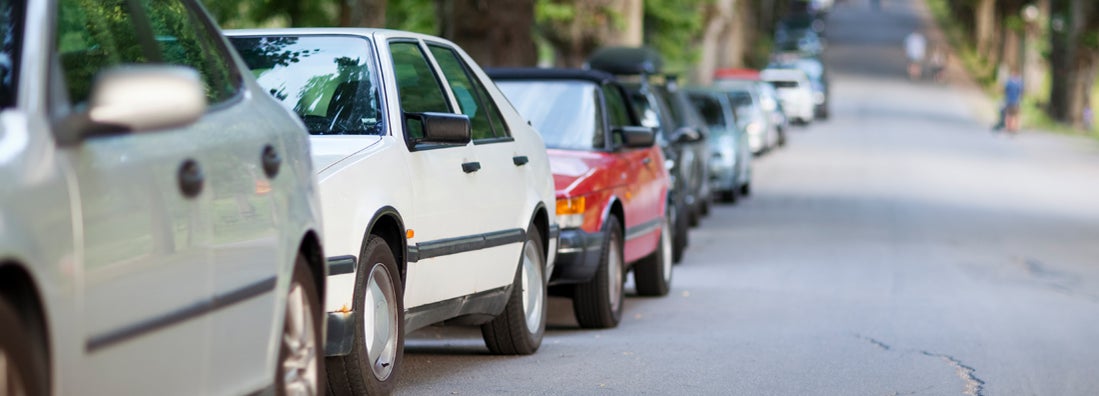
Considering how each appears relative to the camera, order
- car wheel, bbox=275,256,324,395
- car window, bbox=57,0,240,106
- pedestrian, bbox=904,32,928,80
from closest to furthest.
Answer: car window, bbox=57,0,240,106 < car wheel, bbox=275,256,324,395 < pedestrian, bbox=904,32,928,80

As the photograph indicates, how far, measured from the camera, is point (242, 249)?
509 centimetres

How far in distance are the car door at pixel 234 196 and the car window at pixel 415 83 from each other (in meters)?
2.64

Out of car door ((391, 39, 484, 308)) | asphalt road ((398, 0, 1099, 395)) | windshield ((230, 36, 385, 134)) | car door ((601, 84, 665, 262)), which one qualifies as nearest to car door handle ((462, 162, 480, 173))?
car door ((391, 39, 484, 308))

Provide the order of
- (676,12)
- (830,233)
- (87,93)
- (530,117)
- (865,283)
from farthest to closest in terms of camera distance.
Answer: (676,12), (830,233), (865,283), (530,117), (87,93)

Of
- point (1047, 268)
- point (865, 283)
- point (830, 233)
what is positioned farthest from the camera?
point (830, 233)

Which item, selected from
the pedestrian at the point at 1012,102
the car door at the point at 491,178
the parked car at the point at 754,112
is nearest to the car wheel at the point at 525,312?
the car door at the point at 491,178

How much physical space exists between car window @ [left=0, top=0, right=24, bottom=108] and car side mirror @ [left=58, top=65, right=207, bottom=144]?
0.18 metres

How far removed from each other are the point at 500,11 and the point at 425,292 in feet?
43.2

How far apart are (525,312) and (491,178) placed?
0.95m

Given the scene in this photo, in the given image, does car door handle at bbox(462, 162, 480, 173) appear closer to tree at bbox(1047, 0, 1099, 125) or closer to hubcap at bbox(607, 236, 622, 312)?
hubcap at bbox(607, 236, 622, 312)

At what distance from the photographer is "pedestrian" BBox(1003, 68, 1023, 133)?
46594 millimetres

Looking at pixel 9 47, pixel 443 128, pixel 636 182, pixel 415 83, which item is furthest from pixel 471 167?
pixel 9 47

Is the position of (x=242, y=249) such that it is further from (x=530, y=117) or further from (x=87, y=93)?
(x=530, y=117)

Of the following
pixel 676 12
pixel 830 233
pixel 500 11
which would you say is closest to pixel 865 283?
pixel 830 233
